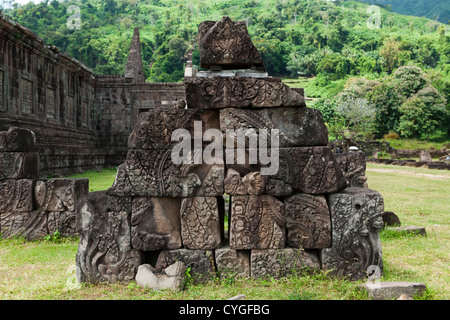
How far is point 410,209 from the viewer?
29.3 ft

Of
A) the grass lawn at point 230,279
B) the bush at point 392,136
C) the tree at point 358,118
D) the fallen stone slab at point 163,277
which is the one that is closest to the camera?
the grass lawn at point 230,279

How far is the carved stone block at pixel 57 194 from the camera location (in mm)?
6352

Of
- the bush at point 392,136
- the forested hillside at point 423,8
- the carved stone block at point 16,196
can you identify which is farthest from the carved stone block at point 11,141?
the forested hillside at point 423,8

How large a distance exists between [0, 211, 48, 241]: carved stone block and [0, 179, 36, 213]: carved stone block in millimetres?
96

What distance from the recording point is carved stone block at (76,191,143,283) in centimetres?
400

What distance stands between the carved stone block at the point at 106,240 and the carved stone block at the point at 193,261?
265 millimetres

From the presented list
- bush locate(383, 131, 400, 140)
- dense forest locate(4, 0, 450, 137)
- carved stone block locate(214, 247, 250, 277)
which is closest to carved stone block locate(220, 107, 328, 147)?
carved stone block locate(214, 247, 250, 277)

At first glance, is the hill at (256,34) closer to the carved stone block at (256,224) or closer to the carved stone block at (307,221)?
the carved stone block at (256,224)

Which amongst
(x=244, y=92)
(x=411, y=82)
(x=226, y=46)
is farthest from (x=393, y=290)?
(x=411, y=82)

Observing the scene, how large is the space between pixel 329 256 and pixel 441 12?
162 m

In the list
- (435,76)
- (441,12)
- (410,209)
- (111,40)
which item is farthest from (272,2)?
(410,209)

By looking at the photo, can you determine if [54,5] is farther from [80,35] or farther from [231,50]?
[231,50]

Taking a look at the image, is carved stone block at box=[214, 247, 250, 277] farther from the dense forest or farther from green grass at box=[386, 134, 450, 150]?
green grass at box=[386, 134, 450, 150]
